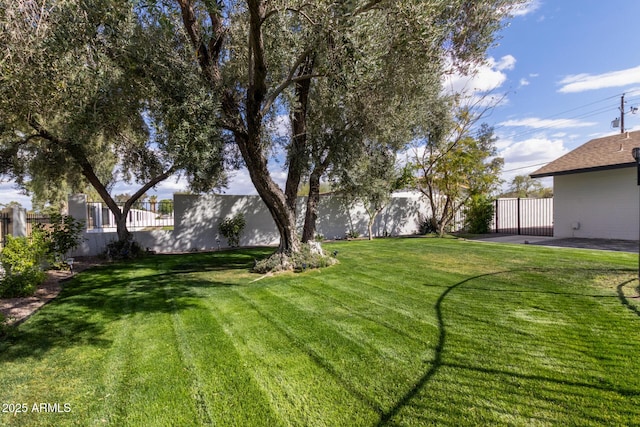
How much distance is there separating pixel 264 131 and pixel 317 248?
11.7 ft

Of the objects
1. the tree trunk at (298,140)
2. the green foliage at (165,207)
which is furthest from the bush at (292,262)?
the green foliage at (165,207)

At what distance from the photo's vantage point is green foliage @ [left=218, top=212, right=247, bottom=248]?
12672 mm

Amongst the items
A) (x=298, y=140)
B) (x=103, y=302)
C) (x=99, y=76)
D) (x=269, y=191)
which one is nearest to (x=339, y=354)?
(x=103, y=302)

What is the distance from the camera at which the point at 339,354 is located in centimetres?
332

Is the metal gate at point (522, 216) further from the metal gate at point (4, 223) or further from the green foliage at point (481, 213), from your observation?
the metal gate at point (4, 223)

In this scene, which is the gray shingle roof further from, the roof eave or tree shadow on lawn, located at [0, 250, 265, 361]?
tree shadow on lawn, located at [0, 250, 265, 361]

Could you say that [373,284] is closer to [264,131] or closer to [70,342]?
[264,131]

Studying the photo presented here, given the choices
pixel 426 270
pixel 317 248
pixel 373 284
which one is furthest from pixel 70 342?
pixel 426 270

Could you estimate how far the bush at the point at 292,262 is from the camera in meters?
7.68

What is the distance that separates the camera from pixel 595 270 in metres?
6.41

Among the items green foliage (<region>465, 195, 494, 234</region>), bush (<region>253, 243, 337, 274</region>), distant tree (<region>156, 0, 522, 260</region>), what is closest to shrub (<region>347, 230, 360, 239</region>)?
green foliage (<region>465, 195, 494, 234</region>)

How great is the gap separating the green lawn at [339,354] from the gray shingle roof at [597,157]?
22.2ft

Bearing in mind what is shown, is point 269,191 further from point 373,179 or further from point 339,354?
point 373,179

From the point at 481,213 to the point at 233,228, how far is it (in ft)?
40.1
